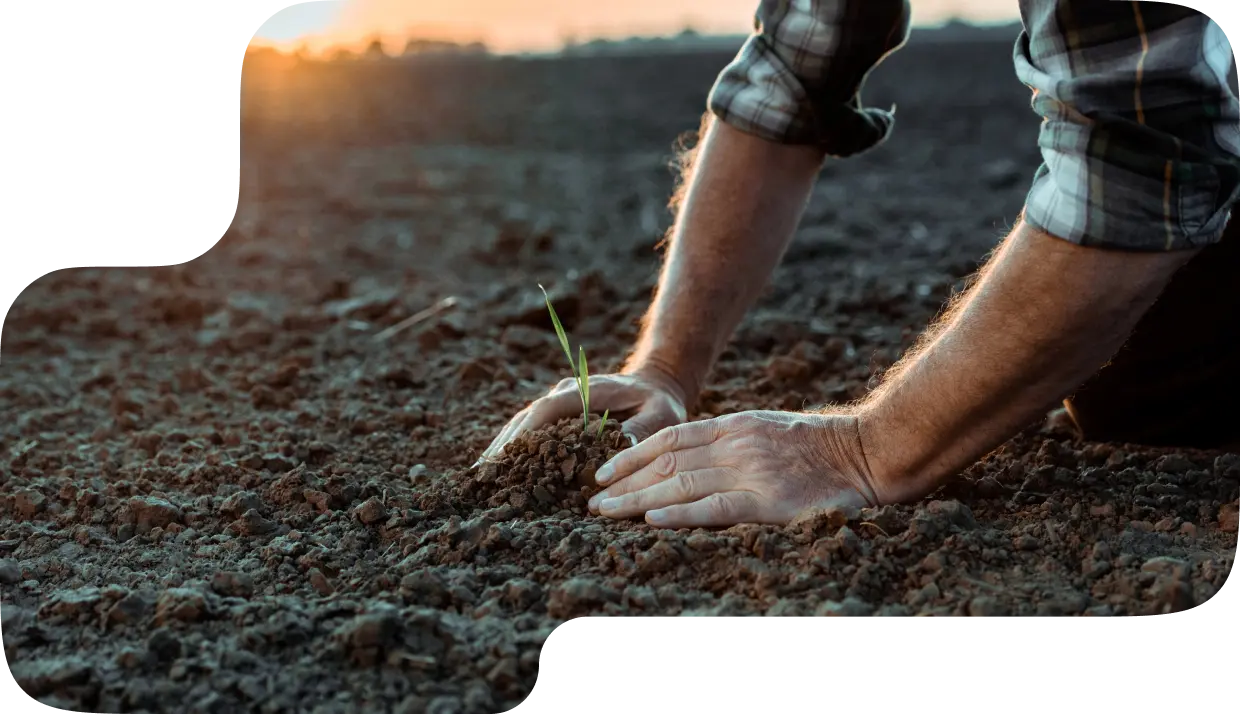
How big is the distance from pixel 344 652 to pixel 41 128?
1606mm

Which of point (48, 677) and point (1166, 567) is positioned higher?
point (1166, 567)

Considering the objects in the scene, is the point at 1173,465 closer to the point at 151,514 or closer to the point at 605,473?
the point at 605,473

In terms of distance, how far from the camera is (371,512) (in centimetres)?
193

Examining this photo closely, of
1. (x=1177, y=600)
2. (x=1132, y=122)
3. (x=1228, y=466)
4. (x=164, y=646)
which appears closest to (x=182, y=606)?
(x=164, y=646)

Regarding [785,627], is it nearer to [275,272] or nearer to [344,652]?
[344,652]

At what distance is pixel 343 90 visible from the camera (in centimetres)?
1114

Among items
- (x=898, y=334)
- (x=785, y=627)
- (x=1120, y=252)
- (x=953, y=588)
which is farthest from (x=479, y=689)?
(x=898, y=334)

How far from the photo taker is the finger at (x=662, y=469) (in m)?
1.90

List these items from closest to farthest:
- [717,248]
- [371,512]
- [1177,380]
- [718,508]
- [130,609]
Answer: [130,609] → [718,508] → [371,512] → [1177,380] → [717,248]

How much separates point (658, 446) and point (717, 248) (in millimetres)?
638

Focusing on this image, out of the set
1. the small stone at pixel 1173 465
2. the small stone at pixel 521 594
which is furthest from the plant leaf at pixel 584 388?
the small stone at pixel 1173 465

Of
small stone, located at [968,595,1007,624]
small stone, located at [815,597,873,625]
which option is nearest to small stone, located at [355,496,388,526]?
small stone, located at [815,597,873,625]

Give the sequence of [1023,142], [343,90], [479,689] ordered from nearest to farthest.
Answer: [479,689] < [1023,142] < [343,90]

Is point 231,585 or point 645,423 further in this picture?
point 645,423
